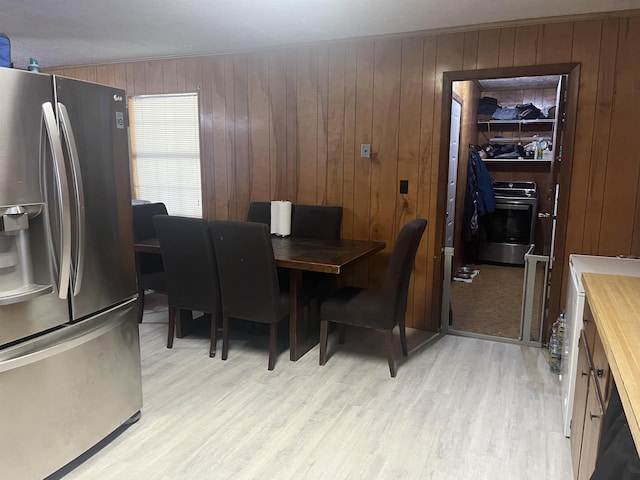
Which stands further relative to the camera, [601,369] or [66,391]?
[66,391]

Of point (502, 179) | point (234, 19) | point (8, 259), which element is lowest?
point (8, 259)

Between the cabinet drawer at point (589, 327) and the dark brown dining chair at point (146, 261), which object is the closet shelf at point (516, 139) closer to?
the dark brown dining chair at point (146, 261)

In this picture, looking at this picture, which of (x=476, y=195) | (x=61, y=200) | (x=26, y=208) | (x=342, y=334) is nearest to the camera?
(x=26, y=208)

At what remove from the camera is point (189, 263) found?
3215 mm

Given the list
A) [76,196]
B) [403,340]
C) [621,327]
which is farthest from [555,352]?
[76,196]

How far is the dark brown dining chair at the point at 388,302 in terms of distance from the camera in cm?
287

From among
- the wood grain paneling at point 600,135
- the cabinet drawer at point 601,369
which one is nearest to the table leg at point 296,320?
the cabinet drawer at point 601,369

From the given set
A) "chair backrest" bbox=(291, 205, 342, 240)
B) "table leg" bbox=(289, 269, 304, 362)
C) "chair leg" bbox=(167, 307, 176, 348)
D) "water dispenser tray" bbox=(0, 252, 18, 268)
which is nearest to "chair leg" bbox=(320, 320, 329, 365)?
"table leg" bbox=(289, 269, 304, 362)

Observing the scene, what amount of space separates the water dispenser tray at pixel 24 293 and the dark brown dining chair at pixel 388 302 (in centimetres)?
173

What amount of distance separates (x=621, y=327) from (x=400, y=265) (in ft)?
4.85

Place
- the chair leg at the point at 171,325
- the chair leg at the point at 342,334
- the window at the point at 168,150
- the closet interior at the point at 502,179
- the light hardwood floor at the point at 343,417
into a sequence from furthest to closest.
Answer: the closet interior at the point at 502,179 < the window at the point at 168,150 < the chair leg at the point at 342,334 < the chair leg at the point at 171,325 < the light hardwood floor at the point at 343,417

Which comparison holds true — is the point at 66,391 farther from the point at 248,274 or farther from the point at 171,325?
the point at 171,325

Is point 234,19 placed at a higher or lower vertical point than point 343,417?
higher

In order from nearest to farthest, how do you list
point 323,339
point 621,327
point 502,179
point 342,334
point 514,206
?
point 621,327
point 323,339
point 342,334
point 514,206
point 502,179
